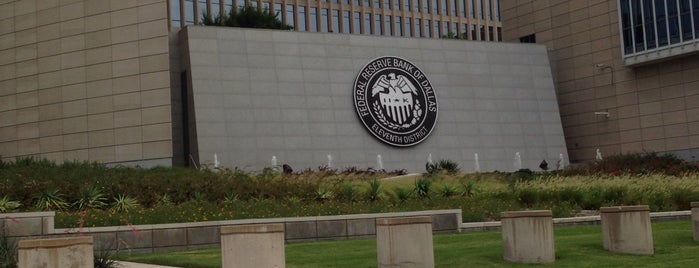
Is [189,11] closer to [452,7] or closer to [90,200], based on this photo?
[452,7]

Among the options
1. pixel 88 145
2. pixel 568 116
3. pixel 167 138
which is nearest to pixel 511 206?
pixel 167 138

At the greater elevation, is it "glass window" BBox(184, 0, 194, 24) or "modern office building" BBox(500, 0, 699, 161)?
"glass window" BBox(184, 0, 194, 24)

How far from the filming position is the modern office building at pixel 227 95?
38062mm

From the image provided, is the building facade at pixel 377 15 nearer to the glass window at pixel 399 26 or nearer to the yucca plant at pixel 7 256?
the glass window at pixel 399 26

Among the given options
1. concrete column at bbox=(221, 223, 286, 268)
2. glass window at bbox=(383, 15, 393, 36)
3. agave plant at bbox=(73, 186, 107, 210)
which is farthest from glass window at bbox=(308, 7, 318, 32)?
concrete column at bbox=(221, 223, 286, 268)

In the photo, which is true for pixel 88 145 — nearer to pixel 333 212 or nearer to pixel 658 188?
pixel 333 212

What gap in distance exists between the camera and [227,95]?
39000 millimetres

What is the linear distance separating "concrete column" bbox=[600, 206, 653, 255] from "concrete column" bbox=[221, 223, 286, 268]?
633cm

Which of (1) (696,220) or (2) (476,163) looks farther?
(2) (476,163)

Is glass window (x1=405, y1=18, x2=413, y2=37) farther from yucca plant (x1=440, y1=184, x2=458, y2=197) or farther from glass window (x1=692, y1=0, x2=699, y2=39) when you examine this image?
yucca plant (x1=440, y1=184, x2=458, y2=197)

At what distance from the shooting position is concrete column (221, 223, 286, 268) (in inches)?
477

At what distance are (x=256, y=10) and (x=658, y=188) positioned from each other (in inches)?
1657

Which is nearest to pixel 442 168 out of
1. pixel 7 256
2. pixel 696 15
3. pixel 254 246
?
pixel 696 15

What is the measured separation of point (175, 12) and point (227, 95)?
44780 millimetres
